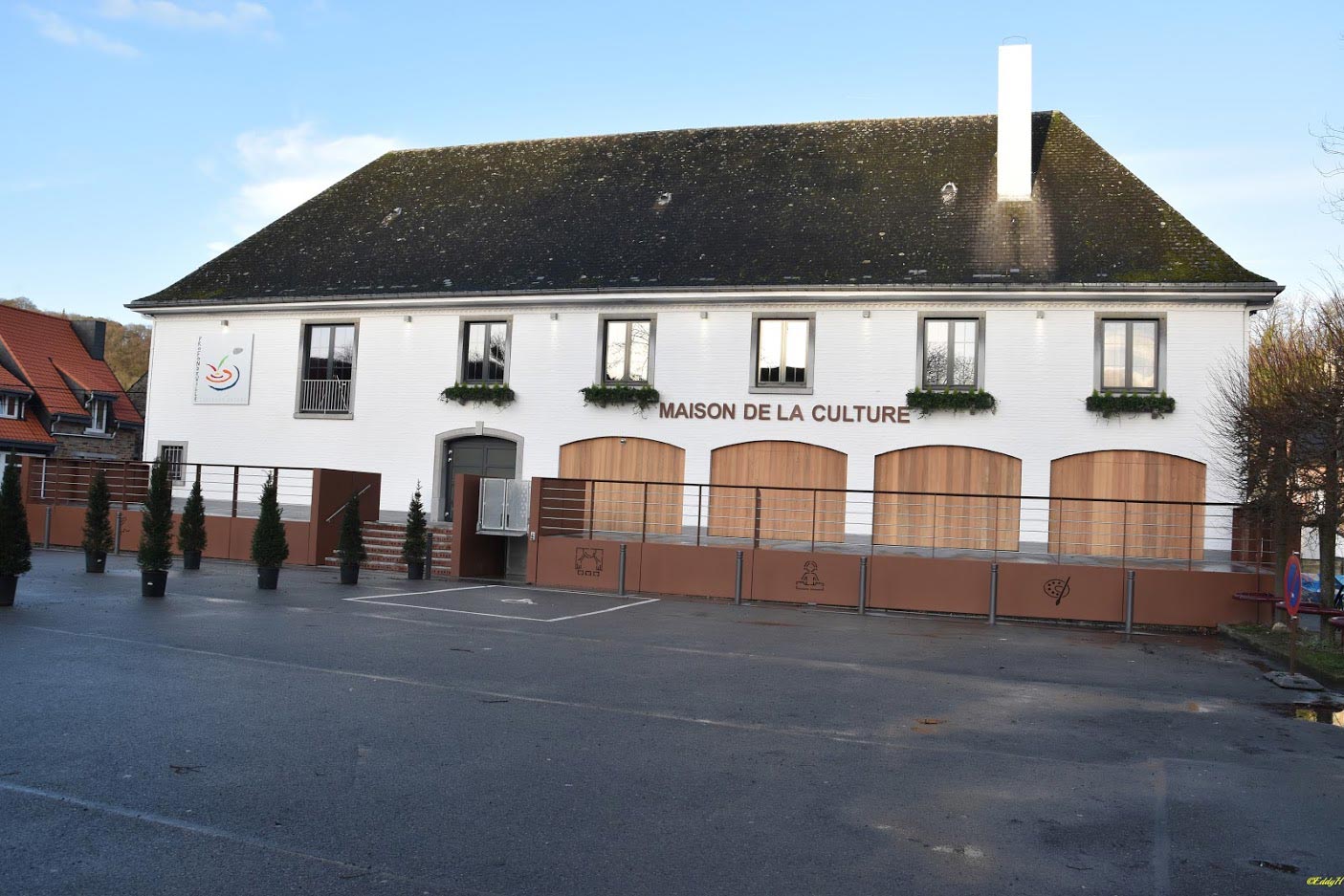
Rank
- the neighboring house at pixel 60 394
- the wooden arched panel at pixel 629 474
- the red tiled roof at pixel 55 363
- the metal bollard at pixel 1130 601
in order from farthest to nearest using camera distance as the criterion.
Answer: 1. the red tiled roof at pixel 55 363
2. the neighboring house at pixel 60 394
3. the wooden arched panel at pixel 629 474
4. the metal bollard at pixel 1130 601

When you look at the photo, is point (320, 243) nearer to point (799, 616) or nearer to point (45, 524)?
point (45, 524)

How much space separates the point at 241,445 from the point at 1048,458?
59.6 feet

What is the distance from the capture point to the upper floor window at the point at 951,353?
2175cm

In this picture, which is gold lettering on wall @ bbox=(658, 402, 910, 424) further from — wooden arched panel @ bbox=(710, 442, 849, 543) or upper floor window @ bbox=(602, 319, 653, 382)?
upper floor window @ bbox=(602, 319, 653, 382)

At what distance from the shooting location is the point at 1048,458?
2105 cm

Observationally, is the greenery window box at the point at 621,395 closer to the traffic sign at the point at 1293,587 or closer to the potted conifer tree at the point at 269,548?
the potted conifer tree at the point at 269,548

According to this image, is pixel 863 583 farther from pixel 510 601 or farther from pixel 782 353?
pixel 782 353

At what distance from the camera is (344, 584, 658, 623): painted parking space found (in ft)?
46.7

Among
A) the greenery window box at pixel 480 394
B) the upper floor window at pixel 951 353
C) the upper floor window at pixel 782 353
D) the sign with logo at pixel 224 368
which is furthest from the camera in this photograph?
the sign with logo at pixel 224 368

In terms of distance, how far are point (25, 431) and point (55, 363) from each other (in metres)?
4.45

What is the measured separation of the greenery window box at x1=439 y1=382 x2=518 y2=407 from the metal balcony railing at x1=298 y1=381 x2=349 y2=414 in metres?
2.72

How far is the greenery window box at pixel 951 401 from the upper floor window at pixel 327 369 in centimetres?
1279

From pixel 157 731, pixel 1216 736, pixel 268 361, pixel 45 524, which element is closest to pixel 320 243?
pixel 268 361

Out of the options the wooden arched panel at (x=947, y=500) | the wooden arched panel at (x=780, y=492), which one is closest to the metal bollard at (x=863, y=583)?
the wooden arched panel at (x=947, y=500)
